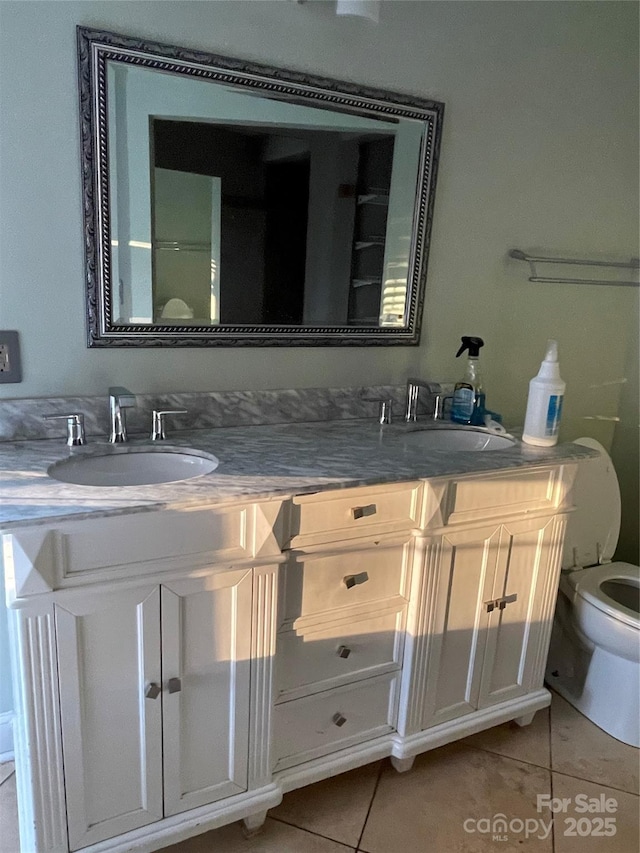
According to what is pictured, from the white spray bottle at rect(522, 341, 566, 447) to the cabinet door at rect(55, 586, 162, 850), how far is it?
3.39 feet

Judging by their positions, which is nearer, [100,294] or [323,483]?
[323,483]

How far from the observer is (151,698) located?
1.25 meters

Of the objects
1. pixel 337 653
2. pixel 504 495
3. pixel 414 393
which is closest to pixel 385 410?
pixel 414 393

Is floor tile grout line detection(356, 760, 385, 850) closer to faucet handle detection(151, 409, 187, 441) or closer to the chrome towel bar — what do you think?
faucet handle detection(151, 409, 187, 441)

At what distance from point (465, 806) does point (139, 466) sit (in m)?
1.15

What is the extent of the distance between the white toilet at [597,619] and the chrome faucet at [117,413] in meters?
1.32

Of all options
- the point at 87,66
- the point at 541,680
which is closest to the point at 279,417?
the point at 87,66

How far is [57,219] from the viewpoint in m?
1.43

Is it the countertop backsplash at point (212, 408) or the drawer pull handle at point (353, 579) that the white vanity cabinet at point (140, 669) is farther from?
the countertop backsplash at point (212, 408)

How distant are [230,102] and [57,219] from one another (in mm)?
496

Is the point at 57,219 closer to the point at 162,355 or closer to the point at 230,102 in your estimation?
the point at 162,355

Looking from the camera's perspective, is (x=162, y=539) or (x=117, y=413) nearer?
(x=162, y=539)

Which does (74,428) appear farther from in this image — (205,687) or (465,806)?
(465,806)

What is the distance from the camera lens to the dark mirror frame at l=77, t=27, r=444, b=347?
140 centimetres
